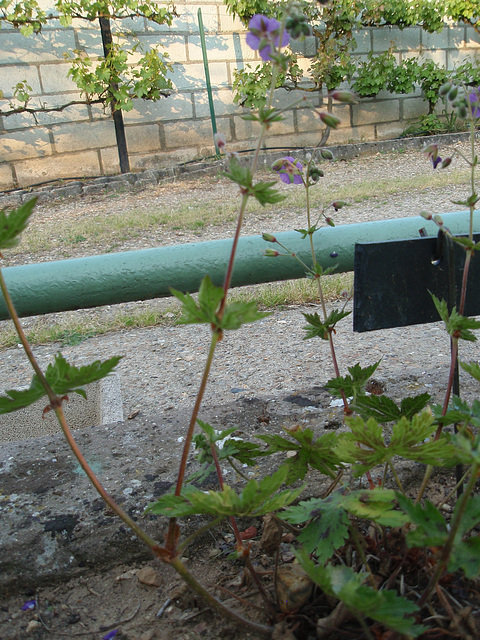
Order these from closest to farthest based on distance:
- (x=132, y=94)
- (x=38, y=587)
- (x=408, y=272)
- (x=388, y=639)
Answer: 1. (x=388, y=639)
2. (x=38, y=587)
3. (x=408, y=272)
4. (x=132, y=94)

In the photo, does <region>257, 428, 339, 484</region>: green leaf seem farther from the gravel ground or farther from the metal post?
the metal post

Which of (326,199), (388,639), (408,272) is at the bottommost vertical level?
(326,199)

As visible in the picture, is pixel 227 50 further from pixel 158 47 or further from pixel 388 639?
pixel 388 639

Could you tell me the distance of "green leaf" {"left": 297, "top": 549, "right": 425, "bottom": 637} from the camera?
0.57m

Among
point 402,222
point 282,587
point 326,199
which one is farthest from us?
point 326,199

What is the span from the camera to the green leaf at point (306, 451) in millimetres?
835

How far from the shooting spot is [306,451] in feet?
2.81

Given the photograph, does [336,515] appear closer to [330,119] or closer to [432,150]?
[330,119]

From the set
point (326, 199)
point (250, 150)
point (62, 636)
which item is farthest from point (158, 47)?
point (62, 636)

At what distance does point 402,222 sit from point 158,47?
8.71 m

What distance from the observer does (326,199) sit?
6.46m

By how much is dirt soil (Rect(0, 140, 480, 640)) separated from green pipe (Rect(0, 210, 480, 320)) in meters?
0.34

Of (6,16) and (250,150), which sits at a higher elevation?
(6,16)

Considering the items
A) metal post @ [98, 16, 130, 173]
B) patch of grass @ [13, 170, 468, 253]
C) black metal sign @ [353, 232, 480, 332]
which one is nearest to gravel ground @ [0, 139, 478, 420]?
black metal sign @ [353, 232, 480, 332]
